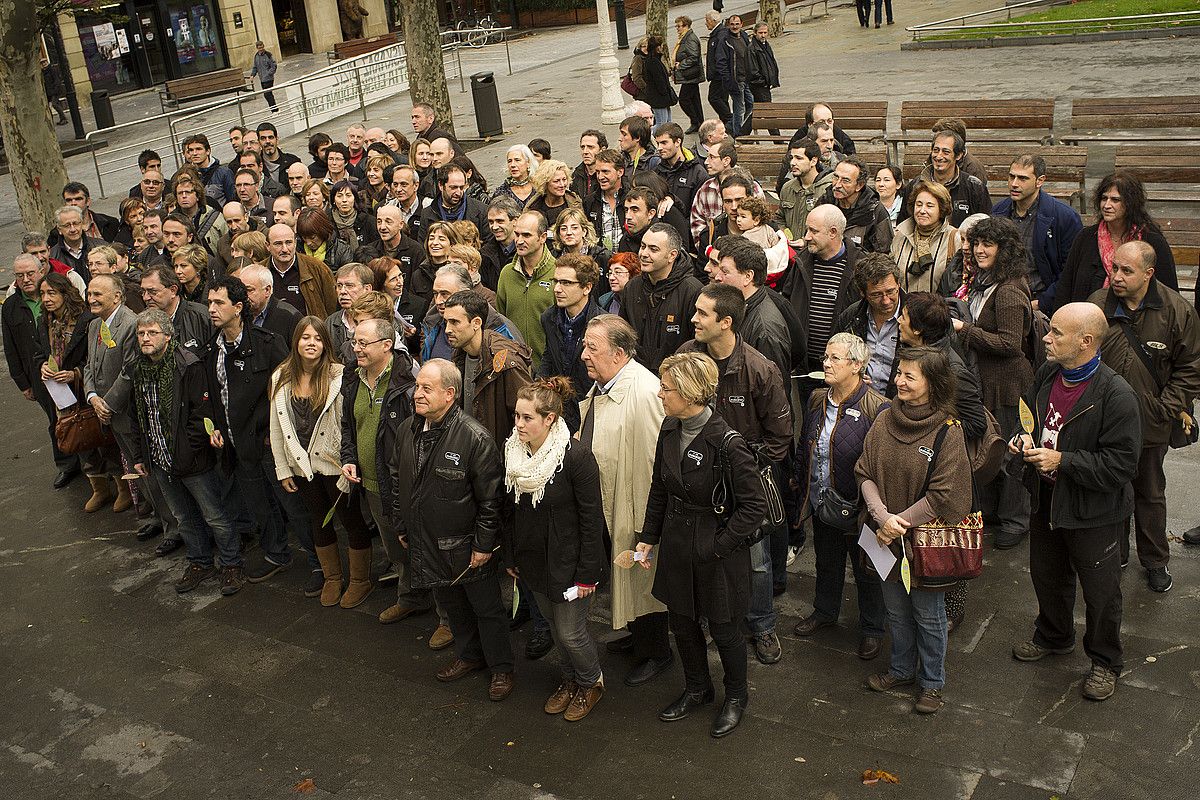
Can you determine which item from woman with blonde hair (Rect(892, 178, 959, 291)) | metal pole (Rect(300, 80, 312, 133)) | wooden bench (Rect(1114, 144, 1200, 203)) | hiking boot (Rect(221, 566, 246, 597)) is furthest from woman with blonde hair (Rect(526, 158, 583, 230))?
metal pole (Rect(300, 80, 312, 133))

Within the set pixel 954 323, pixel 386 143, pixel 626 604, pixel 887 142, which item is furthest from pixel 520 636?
pixel 887 142

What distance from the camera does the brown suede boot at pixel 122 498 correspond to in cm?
916

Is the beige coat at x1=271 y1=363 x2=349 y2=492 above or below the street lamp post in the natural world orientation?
below

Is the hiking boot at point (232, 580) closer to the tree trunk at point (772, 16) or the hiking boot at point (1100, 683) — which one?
the hiking boot at point (1100, 683)

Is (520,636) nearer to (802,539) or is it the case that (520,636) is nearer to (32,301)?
(802,539)

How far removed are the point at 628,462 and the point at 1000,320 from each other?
2.37 metres

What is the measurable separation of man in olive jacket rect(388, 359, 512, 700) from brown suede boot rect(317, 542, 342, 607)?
4.84ft

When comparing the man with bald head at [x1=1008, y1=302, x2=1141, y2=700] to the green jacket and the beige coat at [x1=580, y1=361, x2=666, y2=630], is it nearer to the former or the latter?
the beige coat at [x1=580, y1=361, x2=666, y2=630]

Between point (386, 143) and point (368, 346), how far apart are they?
693cm

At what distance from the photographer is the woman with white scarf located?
5363 mm

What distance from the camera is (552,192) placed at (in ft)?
30.5

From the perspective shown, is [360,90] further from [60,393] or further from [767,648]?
[767,648]

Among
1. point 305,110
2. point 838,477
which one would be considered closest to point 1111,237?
point 838,477

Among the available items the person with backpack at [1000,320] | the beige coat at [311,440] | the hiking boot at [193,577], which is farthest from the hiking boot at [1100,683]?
the hiking boot at [193,577]
